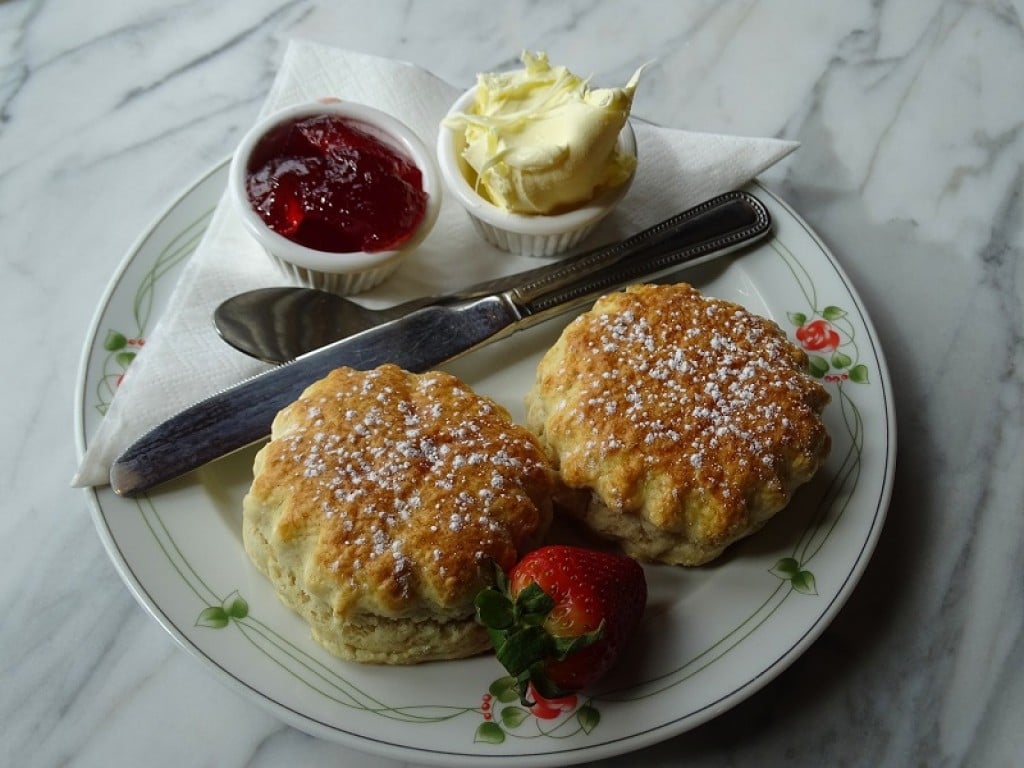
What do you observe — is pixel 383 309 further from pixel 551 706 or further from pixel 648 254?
pixel 551 706

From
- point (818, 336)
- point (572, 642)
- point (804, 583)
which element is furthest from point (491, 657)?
point (818, 336)

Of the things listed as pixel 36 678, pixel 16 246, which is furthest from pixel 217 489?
pixel 16 246

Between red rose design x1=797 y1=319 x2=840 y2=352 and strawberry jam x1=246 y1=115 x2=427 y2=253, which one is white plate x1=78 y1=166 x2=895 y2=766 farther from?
strawberry jam x1=246 y1=115 x2=427 y2=253

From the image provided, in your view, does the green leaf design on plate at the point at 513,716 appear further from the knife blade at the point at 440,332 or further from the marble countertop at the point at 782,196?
the knife blade at the point at 440,332

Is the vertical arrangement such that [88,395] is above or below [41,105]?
below

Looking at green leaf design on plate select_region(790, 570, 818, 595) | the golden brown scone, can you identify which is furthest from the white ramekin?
green leaf design on plate select_region(790, 570, 818, 595)

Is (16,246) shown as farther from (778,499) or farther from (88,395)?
(778,499)
